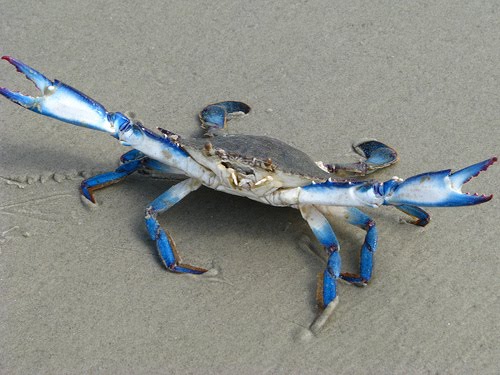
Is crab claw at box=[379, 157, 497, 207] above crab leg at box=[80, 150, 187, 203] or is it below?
above

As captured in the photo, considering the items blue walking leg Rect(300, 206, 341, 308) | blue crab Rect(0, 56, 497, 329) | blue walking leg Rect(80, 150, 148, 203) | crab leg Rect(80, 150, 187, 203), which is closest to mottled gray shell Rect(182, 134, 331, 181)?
blue crab Rect(0, 56, 497, 329)

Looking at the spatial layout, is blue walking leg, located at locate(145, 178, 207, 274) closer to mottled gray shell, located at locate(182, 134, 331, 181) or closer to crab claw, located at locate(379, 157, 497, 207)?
mottled gray shell, located at locate(182, 134, 331, 181)

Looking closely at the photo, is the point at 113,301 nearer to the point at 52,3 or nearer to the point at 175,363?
the point at 175,363

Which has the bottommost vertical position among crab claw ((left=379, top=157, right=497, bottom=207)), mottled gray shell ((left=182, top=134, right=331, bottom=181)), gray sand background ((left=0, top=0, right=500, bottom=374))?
gray sand background ((left=0, top=0, right=500, bottom=374))

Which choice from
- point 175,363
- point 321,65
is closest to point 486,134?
point 321,65

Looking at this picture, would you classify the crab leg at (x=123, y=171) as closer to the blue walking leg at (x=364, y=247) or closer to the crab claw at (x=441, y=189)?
the blue walking leg at (x=364, y=247)

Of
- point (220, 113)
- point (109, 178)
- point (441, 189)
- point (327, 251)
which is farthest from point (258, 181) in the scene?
point (220, 113)
